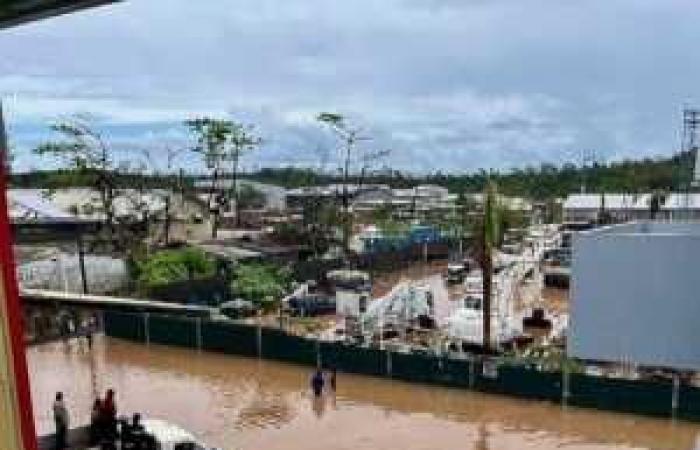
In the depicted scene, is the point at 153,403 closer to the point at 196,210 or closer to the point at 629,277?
the point at 629,277

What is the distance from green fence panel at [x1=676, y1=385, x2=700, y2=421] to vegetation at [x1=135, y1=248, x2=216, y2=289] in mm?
23407

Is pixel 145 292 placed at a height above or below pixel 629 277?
below

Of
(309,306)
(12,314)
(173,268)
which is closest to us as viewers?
(12,314)

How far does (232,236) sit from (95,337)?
103 ft

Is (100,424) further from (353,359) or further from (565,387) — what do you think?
(565,387)

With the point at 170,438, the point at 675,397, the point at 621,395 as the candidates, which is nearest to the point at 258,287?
the point at 621,395

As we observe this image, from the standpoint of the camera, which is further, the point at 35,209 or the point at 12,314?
the point at 35,209

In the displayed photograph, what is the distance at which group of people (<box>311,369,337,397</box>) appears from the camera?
90.5 ft

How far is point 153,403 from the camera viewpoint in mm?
27375

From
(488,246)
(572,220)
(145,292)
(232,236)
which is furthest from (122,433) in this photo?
(572,220)

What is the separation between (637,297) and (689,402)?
10.7 meters

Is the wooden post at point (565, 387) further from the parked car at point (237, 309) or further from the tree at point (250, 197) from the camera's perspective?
the tree at point (250, 197)

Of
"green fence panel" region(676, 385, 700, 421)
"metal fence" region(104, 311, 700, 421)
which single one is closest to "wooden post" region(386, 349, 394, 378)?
"metal fence" region(104, 311, 700, 421)

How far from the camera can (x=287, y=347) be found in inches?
1214
